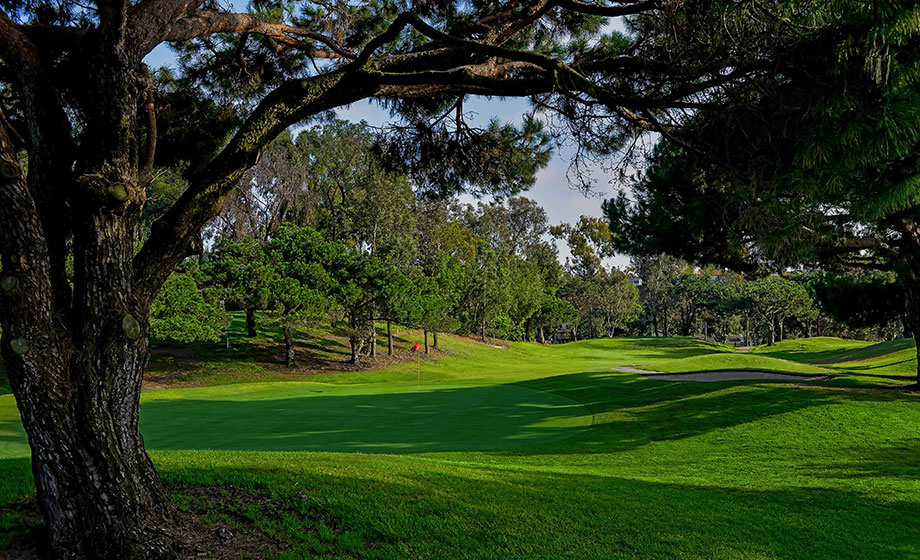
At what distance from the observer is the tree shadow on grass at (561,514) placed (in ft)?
15.4

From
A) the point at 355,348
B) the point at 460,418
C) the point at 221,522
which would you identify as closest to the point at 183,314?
the point at 355,348

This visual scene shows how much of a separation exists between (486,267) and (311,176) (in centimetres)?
1655

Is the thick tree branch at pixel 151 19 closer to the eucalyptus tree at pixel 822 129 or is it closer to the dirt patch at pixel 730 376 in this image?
the eucalyptus tree at pixel 822 129

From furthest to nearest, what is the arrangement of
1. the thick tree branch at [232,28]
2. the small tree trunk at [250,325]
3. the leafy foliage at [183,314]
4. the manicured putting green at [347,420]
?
the small tree trunk at [250,325] → the leafy foliage at [183,314] → the manicured putting green at [347,420] → the thick tree branch at [232,28]

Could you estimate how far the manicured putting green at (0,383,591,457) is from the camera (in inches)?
445

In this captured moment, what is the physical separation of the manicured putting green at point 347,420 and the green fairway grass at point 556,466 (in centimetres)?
9

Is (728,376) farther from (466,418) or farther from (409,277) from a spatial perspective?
(409,277)

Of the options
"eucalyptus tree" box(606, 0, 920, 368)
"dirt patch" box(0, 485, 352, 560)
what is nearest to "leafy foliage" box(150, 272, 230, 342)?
"dirt patch" box(0, 485, 352, 560)

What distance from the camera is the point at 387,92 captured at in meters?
5.36

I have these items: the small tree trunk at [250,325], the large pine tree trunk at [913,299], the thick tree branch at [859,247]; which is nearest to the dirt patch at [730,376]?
the large pine tree trunk at [913,299]

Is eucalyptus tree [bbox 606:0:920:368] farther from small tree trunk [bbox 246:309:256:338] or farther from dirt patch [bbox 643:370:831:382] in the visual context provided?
small tree trunk [bbox 246:309:256:338]

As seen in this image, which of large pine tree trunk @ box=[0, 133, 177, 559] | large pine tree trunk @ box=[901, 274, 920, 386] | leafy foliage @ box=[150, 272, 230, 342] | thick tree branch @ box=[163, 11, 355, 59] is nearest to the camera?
large pine tree trunk @ box=[0, 133, 177, 559]

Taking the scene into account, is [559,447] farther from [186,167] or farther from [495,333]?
[495,333]

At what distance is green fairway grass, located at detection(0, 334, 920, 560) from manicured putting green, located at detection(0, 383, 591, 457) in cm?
9
